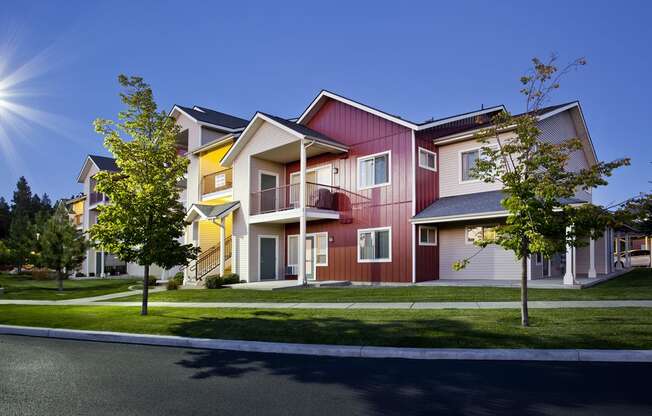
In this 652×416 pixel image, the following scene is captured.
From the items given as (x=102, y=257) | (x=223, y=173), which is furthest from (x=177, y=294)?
(x=102, y=257)

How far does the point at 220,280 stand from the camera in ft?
66.9

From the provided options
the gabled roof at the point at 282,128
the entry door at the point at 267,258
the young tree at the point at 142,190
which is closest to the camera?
the young tree at the point at 142,190

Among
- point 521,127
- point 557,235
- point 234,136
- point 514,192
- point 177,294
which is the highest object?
point 234,136

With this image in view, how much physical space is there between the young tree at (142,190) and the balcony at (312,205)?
7698 mm

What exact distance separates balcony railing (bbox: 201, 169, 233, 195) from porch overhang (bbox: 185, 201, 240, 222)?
2031 millimetres

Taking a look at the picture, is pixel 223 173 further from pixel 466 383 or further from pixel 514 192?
pixel 466 383

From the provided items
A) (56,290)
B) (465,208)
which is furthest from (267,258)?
(56,290)

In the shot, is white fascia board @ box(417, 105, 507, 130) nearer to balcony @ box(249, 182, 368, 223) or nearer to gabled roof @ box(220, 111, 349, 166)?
Result: gabled roof @ box(220, 111, 349, 166)

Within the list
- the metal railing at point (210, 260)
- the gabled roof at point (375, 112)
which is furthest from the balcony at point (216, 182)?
the gabled roof at point (375, 112)

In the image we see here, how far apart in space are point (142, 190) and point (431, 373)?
9041 millimetres

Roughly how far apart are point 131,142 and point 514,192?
9.92 meters

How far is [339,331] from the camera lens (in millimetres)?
8992

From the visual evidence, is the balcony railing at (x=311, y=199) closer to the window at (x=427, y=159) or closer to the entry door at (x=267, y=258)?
the entry door at (x=267, y=258)

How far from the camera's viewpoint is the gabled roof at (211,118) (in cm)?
2666
